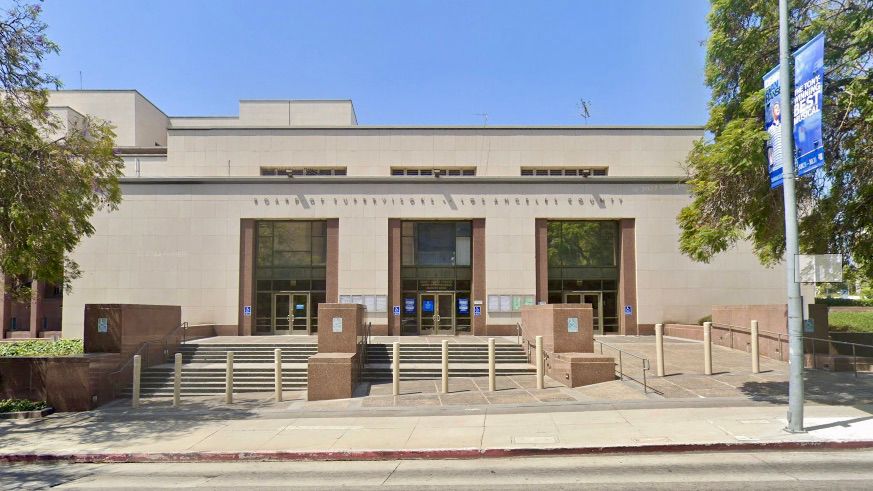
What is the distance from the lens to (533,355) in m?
21.0

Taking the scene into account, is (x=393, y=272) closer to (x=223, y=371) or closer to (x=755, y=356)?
(x=223, y=371)

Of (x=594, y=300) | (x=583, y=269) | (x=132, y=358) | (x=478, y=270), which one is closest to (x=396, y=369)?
(x=132, y=358)

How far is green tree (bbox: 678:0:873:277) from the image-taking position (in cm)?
1279

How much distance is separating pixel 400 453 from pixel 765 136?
9.54 m

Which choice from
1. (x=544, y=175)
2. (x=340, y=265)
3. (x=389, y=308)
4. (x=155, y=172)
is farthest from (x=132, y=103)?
(x=544, y=175)

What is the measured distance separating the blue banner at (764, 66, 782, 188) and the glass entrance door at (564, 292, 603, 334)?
19165 mm

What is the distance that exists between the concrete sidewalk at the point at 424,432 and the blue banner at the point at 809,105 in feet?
16.0

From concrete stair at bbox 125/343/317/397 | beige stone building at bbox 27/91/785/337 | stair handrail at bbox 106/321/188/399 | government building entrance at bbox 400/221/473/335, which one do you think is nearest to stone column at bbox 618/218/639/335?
beige stone building at bbox 27/91/785/337

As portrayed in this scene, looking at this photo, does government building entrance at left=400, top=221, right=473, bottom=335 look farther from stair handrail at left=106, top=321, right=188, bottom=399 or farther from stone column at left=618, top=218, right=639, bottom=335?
stair handrail at left=106, top=321, right=188, bottom=399

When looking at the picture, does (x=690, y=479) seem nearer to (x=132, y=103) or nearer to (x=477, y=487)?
(x=477, y=487)

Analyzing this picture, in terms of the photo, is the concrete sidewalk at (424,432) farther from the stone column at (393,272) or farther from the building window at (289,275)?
the building window at (289,275)

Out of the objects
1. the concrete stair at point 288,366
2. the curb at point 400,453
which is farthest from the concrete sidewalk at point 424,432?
the concrete stair at point 288,366

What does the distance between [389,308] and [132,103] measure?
84.6 ft

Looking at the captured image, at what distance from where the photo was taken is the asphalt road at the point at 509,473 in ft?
27.4
